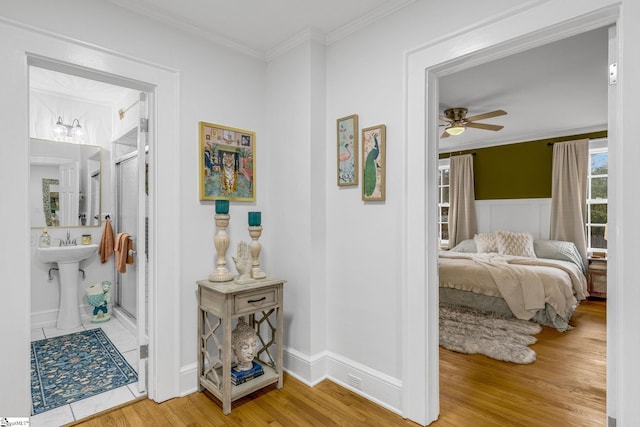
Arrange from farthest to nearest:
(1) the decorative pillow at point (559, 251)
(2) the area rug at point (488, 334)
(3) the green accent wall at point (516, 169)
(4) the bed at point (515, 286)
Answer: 1. (3) the green accent wall at point (516, 169)
2. (1) the decorative pillow at point (559, 251)
3. (4) the bed at point (515, 286)
4. (2) the area rug at point (488, 334)

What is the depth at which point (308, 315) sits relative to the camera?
2549mm

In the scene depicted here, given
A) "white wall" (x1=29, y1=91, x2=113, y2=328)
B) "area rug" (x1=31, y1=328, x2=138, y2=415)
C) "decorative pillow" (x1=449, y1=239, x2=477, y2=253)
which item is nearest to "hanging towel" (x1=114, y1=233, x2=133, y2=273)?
"white wall" (x1=29, y1=91, x2=113, y2=328)

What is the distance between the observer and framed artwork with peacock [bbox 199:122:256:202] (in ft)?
8.18

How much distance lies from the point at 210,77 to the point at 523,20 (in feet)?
6.40

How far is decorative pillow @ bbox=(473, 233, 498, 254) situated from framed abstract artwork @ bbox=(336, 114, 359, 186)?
404 centimetres

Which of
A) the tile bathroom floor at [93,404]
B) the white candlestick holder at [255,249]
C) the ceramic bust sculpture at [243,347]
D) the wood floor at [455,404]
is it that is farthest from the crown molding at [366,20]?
the tile bathroom floor at [93,404]

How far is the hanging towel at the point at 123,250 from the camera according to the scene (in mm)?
3562

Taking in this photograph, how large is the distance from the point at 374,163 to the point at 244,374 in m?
1.63

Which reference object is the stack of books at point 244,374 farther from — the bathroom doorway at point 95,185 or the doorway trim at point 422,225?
the bathroom doorway at point 95,185

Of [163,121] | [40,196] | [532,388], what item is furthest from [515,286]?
[40,196]

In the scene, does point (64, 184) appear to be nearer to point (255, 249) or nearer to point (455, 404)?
point (255, 249)

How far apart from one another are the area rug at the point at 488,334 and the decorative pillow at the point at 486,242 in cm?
177

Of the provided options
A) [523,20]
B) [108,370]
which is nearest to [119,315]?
[108,370]

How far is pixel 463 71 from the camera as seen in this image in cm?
327
